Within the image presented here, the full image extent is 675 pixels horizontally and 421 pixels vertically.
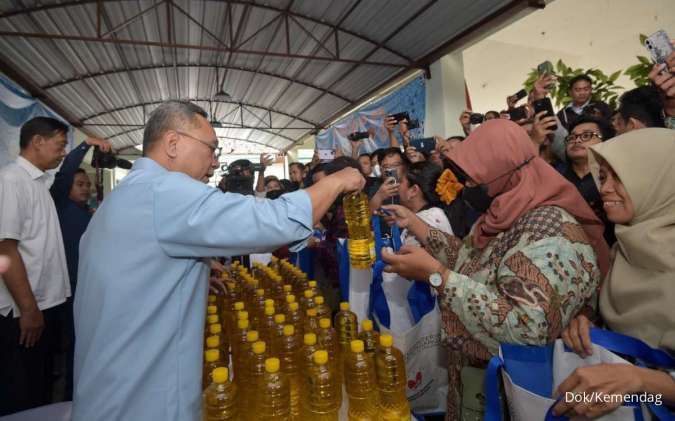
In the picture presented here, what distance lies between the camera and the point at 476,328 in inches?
47.9

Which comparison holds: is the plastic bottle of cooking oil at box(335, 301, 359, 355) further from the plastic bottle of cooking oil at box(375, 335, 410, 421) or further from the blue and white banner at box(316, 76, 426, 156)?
the blue and white banner at box(316, 76, 426, 156)

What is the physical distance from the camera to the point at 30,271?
232cm

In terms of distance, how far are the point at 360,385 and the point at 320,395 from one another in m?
0.14

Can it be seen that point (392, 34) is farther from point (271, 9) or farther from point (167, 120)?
point (167, 120)

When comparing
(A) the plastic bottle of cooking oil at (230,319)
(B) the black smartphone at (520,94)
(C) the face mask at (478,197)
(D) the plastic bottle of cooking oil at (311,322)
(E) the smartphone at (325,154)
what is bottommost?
(A) the plastic bottle of cooking oil at (230,319)

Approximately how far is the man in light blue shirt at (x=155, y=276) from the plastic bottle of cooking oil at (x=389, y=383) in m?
0.49

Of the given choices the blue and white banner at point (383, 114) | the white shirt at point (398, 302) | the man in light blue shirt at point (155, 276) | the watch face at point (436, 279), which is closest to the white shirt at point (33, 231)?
the man in light blue shirt at point (155, 276)

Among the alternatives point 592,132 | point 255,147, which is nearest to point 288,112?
point 255,147

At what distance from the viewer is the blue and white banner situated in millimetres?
7543

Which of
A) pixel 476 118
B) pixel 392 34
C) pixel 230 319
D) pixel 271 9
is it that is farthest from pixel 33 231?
pixel 392 34

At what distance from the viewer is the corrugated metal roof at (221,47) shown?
599 cm

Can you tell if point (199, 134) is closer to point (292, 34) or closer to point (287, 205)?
point (287, 205)

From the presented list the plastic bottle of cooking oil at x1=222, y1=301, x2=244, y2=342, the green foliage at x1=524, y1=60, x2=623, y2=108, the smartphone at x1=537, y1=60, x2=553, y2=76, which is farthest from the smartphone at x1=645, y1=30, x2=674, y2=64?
the plastic bottle of cooking oil at x1=222, y1=301, x2=244, y2=342

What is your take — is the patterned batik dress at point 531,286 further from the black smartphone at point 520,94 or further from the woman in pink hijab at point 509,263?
the black smartphone at point 520,94
